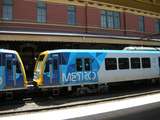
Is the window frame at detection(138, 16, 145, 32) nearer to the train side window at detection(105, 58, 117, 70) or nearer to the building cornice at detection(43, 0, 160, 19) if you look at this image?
the building cornice at detection(43, 0, 160, 19)

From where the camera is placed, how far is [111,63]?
21.8 meters

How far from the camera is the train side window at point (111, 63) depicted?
845 inches

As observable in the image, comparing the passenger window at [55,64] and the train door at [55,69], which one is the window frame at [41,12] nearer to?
the train door at [55,69]

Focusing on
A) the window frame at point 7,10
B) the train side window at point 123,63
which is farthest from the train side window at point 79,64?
the window frame at point 7,10

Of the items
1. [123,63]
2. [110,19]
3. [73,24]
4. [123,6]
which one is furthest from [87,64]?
[123,6]

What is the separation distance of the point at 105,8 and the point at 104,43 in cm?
510

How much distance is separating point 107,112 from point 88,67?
6.39 m

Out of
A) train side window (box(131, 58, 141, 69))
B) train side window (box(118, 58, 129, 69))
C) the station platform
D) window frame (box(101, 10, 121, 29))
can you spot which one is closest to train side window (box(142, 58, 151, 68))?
train side window (box(131, 58, 141, 69))

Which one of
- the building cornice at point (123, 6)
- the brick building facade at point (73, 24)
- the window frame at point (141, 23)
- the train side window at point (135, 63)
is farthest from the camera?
the window frame at point (141, 23)

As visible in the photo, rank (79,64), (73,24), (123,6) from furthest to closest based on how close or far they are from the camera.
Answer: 1. (123,6)
2. (73,24)
3. (79,64)

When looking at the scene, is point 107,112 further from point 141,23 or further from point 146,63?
point 141,23

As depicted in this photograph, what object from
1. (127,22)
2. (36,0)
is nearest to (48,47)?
(36,0)

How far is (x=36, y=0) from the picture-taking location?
2755cm

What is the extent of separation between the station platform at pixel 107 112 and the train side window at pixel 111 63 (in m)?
4.37
